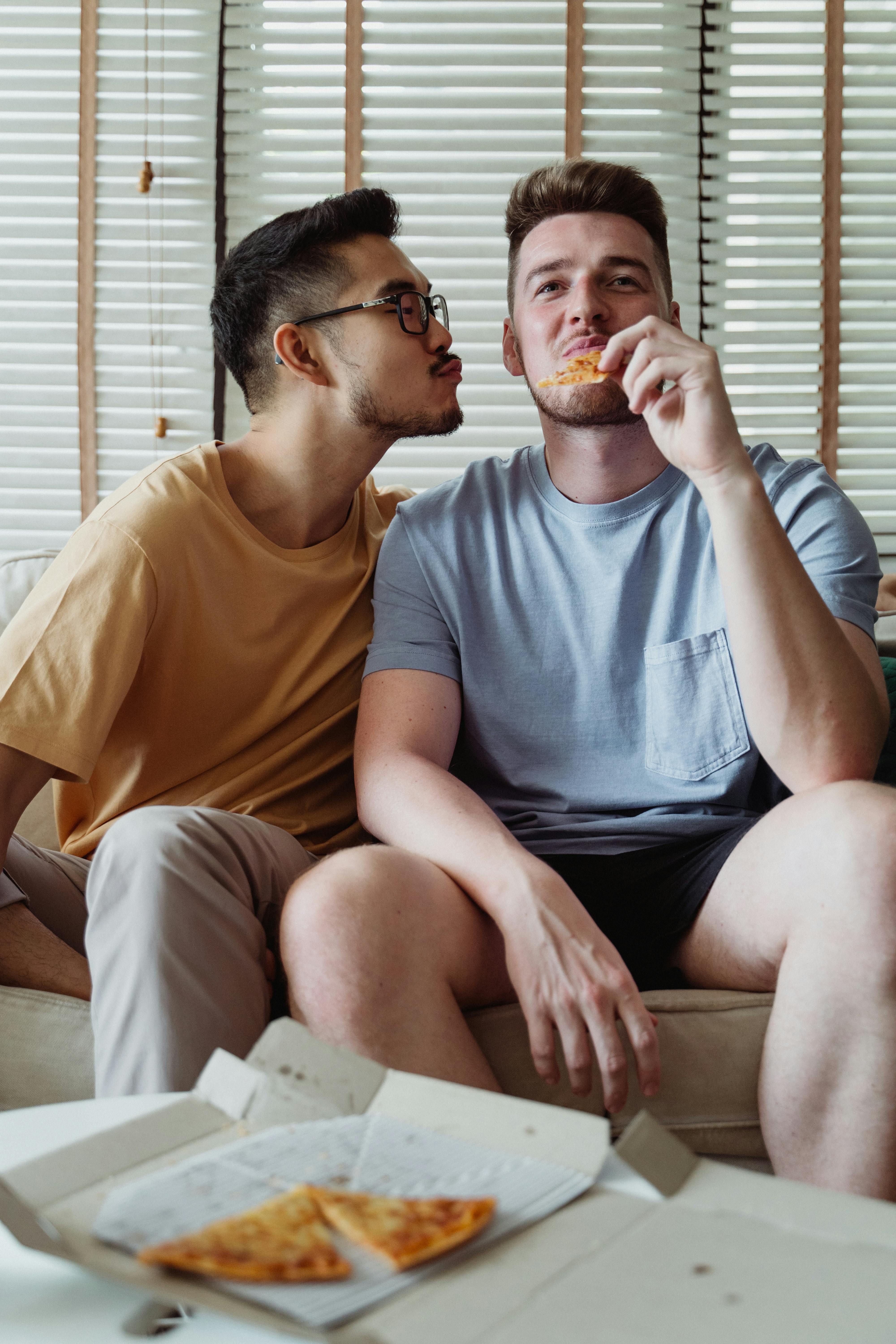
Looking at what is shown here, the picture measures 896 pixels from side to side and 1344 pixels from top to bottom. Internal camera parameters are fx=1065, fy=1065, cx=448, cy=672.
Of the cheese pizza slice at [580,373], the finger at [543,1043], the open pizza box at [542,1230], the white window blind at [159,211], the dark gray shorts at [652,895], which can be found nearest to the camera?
the open pizza box at [542,1230]

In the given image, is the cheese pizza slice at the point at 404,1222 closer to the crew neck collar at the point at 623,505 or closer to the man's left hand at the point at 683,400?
the man's left hand at the point at 683,400

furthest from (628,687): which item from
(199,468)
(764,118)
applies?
(764,118)

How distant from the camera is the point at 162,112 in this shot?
9.59 ft

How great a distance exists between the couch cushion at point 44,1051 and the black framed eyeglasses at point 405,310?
122 centimetres

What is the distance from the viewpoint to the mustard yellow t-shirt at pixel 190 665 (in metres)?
1.48

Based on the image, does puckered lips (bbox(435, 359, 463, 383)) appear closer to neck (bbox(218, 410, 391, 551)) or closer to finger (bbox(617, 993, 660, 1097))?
neck (bbox(218, 410, 391, 551))

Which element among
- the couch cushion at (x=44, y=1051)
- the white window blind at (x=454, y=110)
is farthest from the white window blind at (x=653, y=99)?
the couch cushion at (x=44, y=1051)

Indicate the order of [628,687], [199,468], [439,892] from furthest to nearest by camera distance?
1. [199,468]
2. [628,687]
3. [439,892]

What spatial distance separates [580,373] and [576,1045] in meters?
0.99

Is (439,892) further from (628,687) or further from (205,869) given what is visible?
(628,687)

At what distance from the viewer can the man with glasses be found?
48.1 inches

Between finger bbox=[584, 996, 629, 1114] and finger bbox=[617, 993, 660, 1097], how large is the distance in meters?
0.01

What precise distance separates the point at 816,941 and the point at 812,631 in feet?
1.24

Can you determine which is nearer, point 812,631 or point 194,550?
point 812,631
